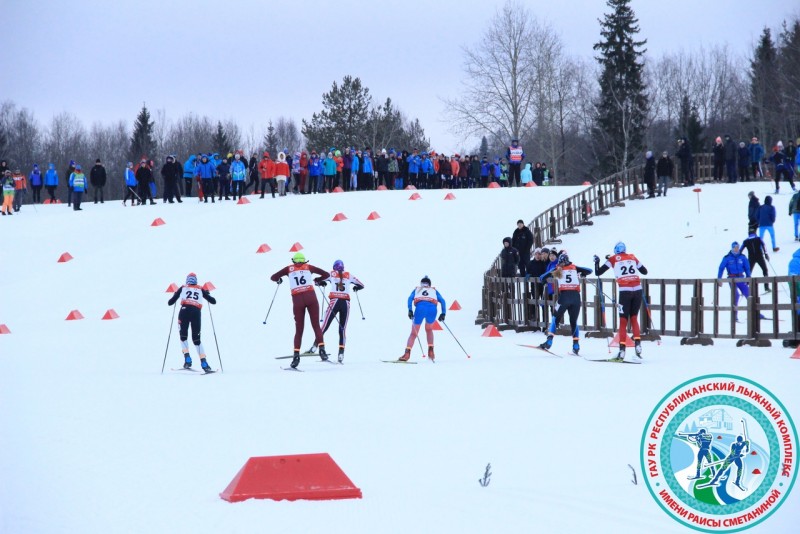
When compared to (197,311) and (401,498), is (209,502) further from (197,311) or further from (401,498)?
(197,311)

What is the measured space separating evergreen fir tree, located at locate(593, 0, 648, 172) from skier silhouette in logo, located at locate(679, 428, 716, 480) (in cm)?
6039

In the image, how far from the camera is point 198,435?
Answer: 34.8 ft

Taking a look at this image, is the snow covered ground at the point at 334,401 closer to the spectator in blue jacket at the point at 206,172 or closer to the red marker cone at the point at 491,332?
the red marker cone at the point at 491,332

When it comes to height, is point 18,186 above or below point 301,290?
above

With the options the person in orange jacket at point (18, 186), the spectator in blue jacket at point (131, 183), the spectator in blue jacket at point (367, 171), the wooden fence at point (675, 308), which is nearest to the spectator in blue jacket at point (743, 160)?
the wooden fence at point (675, 308)

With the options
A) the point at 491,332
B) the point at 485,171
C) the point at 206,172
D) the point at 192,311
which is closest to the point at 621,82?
the point at 485,171

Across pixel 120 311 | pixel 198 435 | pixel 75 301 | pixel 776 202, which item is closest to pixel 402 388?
pixel 198 435

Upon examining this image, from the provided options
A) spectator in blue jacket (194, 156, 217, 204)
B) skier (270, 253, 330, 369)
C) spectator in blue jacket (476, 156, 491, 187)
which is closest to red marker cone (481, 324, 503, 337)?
skier (270, 253, 330, 369)

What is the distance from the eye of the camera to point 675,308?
784 inches

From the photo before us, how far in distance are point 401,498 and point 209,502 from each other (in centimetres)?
154

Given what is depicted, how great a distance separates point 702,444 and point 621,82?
62755 mm

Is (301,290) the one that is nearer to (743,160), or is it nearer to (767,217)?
(767,217)

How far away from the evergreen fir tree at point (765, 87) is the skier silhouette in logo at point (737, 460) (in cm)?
6536

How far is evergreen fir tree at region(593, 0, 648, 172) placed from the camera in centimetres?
6725
